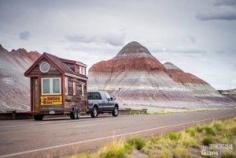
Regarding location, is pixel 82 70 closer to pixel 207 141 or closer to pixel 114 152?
pixel 207 141

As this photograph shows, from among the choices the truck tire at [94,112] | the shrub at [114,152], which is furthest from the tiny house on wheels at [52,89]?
the shrub at [114,152]

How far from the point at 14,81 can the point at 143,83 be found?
6448cm

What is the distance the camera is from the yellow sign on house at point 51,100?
30.9 m

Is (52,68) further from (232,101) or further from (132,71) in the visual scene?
(232,101)

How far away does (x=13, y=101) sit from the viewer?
66.6 m

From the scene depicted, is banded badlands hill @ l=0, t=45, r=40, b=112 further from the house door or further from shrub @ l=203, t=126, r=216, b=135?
shrub @ l=203, t=126, r=216, b=135

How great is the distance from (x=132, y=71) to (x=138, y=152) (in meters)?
131

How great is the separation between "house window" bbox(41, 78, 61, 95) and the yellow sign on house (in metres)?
0.28

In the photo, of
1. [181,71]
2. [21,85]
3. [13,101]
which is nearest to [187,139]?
[13,101]

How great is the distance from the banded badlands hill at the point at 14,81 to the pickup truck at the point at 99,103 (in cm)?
2133

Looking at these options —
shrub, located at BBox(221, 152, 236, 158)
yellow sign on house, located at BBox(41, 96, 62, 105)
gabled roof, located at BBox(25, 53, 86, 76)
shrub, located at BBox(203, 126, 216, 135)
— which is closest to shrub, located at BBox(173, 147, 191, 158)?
shrub, located at BBox(221, 152, 236, 158)

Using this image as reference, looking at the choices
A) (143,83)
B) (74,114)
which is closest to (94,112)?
(74,114)

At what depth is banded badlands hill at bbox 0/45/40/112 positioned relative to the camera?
64438mm

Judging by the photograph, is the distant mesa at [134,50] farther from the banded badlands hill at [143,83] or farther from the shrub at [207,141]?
A: the shrub at [207,141]
